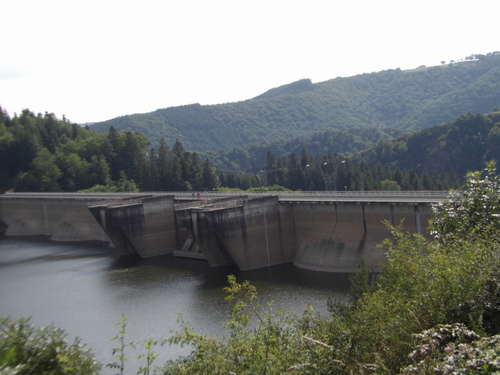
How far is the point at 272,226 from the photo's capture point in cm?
4500

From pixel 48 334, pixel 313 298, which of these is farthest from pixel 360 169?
pixel 48 334

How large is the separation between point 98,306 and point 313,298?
14.5 m

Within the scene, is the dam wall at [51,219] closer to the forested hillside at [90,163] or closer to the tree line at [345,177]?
the forested hillside at [90,163]

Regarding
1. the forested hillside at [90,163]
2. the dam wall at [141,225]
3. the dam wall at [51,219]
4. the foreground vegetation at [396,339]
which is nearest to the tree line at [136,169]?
the forested hillside at [90,163]

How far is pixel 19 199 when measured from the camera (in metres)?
86.6

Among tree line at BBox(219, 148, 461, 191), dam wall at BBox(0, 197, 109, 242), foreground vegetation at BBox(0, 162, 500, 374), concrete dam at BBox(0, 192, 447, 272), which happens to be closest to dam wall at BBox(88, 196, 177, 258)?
concrete dam at BBox(0, 192, 447, 272)

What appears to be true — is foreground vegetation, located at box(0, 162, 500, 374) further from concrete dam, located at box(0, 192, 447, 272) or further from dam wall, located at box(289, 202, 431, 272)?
dam wall, located at box(289, 202, 431, 272)

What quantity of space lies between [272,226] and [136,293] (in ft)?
40.9

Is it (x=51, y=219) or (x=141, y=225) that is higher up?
(x=141, y=225)

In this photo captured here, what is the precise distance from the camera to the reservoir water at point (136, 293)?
3053 centimetres

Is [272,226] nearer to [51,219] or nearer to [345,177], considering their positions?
[51,219]

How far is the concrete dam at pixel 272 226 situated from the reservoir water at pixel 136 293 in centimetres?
147

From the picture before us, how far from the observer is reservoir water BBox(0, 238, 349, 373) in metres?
30.5

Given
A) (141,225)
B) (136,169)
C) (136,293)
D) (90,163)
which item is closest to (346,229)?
(136,293)
